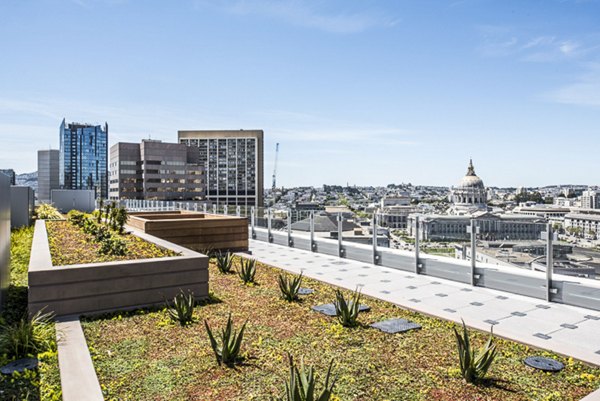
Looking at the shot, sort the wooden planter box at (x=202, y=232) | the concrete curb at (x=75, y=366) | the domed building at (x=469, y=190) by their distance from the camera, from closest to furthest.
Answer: the concrete curb at (x=75, y=366) < the wooden planter box at (x=202, y=232) < the domed building at (x=469, y=190)

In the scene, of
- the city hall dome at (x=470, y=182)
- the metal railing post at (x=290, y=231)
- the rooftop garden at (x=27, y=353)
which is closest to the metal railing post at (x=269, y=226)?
the metal railing post at (x=290, y=231)

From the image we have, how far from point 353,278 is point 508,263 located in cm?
319

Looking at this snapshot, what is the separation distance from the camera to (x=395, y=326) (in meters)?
5.22

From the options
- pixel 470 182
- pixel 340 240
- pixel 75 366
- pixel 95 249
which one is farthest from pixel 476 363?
pixel 470 182

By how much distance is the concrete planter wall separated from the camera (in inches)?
217

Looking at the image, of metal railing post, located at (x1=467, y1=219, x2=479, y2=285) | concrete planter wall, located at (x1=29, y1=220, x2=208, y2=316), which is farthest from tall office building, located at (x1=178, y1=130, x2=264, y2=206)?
concrete planter wall, located at (x1=29, y1=220, x2=208, y2=316)

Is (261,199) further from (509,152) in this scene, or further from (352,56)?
(352,56)

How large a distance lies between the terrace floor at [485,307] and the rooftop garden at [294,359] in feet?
1.11

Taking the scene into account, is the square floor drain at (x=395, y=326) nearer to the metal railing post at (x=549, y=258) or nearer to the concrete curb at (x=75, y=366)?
the concrete curb at (x=75, y=366)

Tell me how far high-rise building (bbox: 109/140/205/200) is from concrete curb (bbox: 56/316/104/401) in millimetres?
111904

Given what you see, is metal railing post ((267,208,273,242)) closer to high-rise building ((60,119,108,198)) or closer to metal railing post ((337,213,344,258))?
metal railing post ((337,213,344,258))

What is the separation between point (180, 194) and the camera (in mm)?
114812

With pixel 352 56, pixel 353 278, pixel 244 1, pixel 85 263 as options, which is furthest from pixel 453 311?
pixel 352 56

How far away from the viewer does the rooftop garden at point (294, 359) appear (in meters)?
3.47
